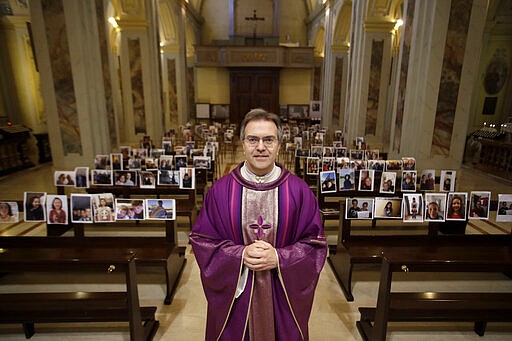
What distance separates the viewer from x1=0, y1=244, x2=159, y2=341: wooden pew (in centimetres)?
285

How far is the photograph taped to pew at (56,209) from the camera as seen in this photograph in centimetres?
382

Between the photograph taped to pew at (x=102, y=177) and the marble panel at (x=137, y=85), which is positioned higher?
the marble panel at (x=137, y=85)

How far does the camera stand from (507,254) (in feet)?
11.4

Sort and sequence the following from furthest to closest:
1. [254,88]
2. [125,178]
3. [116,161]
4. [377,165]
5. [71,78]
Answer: [254,88], [71,78], [116,161], [377,165], [125,178]

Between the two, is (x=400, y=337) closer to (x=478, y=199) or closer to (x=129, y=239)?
(x=478, y=199)

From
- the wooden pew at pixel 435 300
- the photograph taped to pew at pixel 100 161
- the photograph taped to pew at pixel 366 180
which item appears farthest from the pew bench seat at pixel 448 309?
the photograph taped to pew at pixel 100 161

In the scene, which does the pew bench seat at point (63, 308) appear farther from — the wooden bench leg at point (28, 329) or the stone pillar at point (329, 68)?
the stone pillar at point (329, 68)

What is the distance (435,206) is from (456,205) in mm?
306

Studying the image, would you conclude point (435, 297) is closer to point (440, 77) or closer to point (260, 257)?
point (260, 257)

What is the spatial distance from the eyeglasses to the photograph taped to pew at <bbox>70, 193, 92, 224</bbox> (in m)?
2.77

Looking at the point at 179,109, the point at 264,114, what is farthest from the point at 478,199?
the point at 179,109

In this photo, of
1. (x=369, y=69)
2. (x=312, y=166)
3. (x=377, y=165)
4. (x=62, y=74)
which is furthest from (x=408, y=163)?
(x=62, y=74)

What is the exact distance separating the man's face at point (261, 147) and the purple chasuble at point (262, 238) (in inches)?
8.0

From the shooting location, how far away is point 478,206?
4055 millimetres
